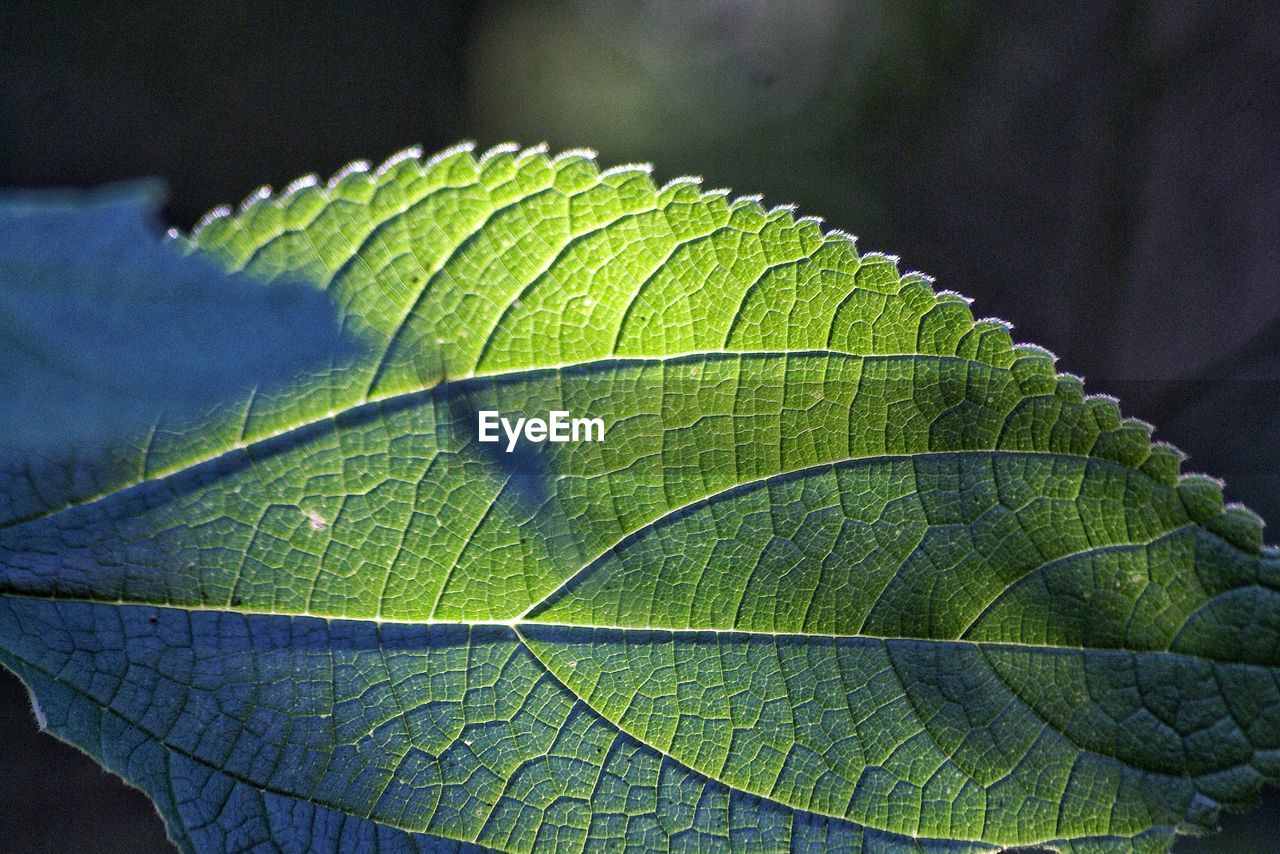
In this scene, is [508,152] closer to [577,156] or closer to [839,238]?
[577,156]

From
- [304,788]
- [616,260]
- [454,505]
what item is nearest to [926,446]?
[616,260]

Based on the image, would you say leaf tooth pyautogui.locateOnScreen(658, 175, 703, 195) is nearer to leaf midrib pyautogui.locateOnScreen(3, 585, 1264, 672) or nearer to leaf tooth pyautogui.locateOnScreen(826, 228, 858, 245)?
leaf tooth pyautogui.locateOnScreen(826, 228, 858, 245)

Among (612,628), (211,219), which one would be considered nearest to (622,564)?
(612,628)

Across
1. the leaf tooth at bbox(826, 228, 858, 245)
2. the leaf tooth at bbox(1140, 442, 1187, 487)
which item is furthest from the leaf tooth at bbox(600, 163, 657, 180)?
the leaf tooth at bbox(1140, 442, 1187, 487)

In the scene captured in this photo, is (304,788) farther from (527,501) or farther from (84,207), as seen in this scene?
(84,207)

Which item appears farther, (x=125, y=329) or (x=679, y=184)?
(x=679, y=184)

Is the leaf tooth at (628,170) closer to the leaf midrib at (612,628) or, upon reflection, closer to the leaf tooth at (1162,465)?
the leaf midrib at (612,628)
